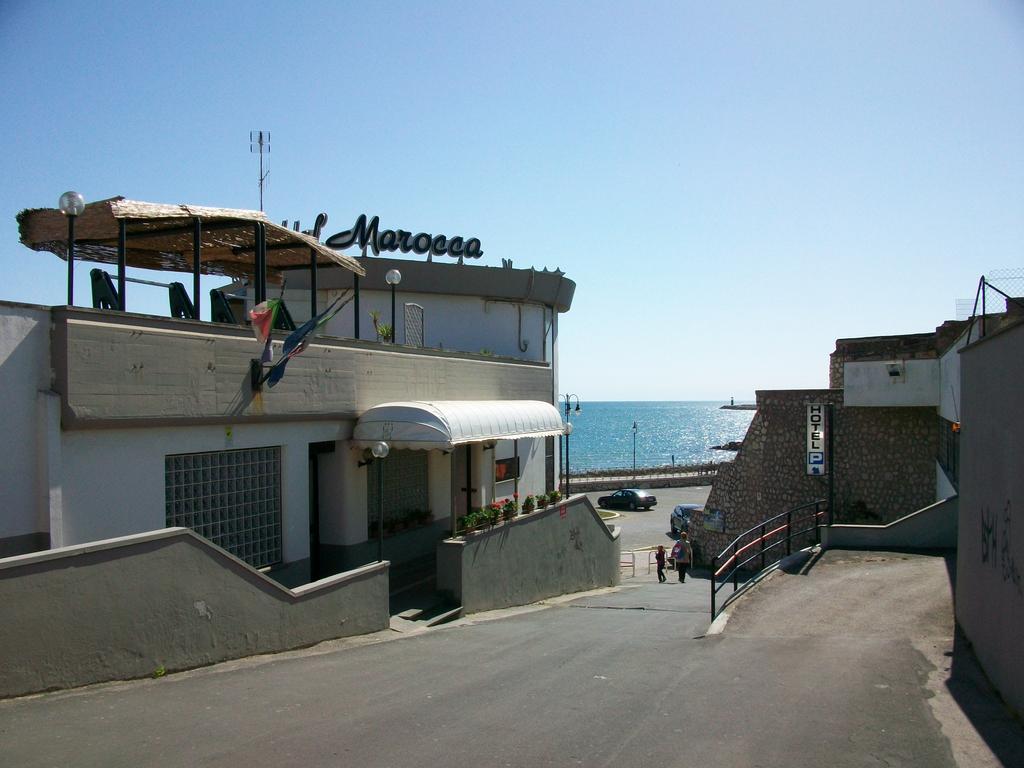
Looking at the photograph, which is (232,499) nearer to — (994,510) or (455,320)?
(994,510)

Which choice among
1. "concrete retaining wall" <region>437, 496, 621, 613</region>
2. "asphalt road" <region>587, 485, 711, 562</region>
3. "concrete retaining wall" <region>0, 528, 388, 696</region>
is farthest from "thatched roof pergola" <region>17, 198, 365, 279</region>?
"asphalt road" <region>587, 485, 711, 562</region>

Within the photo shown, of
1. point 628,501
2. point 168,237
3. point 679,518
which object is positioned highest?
point 168,237

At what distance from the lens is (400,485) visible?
644 inches

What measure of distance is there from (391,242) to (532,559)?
9.89 m

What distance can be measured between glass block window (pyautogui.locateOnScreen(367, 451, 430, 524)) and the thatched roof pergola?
375 cm

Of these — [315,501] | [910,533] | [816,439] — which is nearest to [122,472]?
[315,501]

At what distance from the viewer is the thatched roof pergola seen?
37.7 feet

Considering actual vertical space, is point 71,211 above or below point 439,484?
above

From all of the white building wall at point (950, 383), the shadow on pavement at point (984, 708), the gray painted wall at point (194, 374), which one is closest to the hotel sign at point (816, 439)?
the white building wall at point (950, 383)

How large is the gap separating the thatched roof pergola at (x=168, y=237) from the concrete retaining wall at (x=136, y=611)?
4.91 metres

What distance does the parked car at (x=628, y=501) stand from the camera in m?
49.6

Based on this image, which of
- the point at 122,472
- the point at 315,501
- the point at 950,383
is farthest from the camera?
the point at 950,383

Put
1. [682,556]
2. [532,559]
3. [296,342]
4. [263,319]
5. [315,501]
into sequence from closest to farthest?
[263,319]
[296,342]
[315,501]
[532,559]
[682,556]

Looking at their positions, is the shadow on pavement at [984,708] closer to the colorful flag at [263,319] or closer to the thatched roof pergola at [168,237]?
the colorful flag at [263,319]
